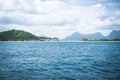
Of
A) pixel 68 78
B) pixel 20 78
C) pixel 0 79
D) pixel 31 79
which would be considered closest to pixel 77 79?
pixel 68 78

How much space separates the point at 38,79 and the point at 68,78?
3697 mm

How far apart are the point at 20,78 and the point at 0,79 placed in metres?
2.36

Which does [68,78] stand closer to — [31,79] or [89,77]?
[89,77]

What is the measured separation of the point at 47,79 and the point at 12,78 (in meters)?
4.35

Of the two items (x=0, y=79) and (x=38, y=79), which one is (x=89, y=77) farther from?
(x=0, y=79)

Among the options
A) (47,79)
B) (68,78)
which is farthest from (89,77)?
(47,79)

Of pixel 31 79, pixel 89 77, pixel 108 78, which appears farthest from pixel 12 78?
pixel 108 78

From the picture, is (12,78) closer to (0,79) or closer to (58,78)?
(0,79)

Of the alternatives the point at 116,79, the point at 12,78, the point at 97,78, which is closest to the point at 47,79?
the point at 12,78

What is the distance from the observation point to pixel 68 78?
915 inches

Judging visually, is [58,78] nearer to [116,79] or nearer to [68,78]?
[68,78]

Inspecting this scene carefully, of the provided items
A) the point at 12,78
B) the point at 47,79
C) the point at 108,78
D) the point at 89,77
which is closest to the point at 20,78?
the point at 12,78

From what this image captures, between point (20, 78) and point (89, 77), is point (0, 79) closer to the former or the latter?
point (20, 78)

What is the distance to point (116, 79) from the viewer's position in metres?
22.5
